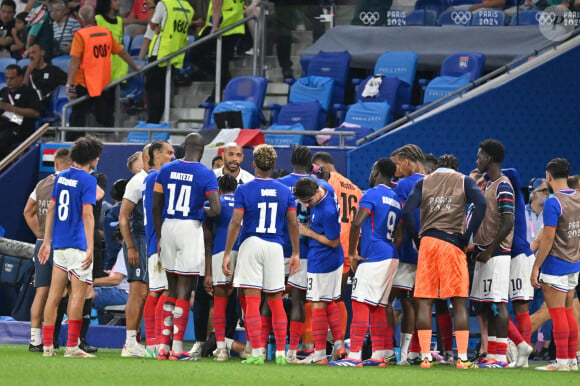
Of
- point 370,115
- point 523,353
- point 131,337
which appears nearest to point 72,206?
point 131,337

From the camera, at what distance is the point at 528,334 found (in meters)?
11.1

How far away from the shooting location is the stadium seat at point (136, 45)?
2049 cm

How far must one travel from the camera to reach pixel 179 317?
10.5 meters

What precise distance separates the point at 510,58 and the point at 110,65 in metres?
5.94

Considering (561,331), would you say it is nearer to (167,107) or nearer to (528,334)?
(528,334)

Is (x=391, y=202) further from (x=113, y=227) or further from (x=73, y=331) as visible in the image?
(x=113, y=227)

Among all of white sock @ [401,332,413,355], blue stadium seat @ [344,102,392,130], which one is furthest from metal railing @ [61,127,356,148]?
white sock @ [401,332,413,355]

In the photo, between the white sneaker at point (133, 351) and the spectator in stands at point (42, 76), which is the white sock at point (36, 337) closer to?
the white sneaker at point (133, 351)

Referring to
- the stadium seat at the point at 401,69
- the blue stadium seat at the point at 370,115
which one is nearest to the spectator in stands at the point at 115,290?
the blue stadium seat at the point at 370,115

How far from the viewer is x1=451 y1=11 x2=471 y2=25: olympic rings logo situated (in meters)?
18.3

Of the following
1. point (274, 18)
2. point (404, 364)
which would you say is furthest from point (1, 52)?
point (404, 364)

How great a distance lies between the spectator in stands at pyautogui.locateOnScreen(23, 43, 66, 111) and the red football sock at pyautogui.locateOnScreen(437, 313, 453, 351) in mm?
9658

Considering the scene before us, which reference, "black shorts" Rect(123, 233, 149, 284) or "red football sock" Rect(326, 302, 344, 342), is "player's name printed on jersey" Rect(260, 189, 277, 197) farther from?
"black shorts" Rect(123, 233, 149, 284)

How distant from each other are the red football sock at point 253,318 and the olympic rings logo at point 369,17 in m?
9.11
